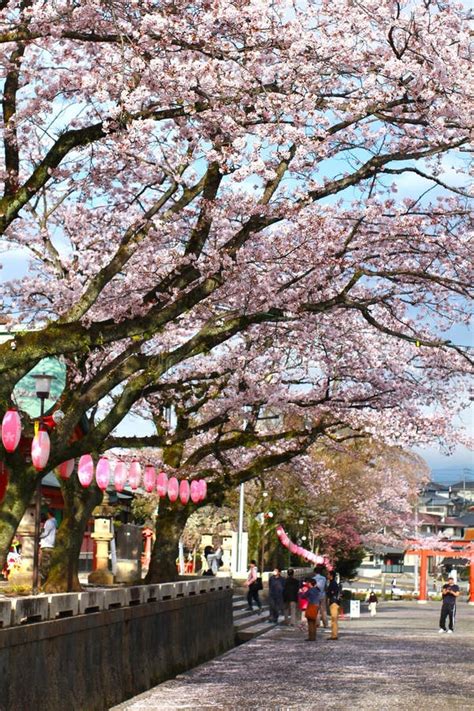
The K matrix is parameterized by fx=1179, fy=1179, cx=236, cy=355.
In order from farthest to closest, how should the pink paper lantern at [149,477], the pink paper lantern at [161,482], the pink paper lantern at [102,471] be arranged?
the pink paper lantern at [161,482] → the pink paper lantern at [149,477] → the pink paper lantern at [102,471]

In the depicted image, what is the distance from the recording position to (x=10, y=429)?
51.4 ft

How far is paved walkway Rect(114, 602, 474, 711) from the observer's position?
1705 centimetres

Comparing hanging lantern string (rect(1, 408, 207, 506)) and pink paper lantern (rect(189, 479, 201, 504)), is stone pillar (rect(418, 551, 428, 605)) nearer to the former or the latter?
pink paper lantern (rect(189, 479, 201, 504))

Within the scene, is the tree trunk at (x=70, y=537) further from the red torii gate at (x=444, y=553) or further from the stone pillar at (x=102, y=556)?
the red torii gate at (x=444, y=553)

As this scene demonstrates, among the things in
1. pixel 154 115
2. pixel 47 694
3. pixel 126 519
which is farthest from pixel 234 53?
pixel 126 519

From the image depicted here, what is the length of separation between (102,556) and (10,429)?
607 inches

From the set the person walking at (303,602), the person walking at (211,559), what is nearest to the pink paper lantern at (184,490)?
the person walking at (303,602)

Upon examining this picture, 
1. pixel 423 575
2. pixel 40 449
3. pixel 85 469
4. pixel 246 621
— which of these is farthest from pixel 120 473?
pixel 423 575

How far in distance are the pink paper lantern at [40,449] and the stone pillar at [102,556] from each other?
14.6m

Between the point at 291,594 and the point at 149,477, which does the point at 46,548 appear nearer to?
the point at 149,477

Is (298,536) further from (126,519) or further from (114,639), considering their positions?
(114,639)

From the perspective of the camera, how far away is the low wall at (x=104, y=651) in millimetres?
13406

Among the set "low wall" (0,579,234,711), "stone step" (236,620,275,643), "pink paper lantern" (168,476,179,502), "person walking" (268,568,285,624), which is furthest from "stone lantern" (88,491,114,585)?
"person walking" (268,568,285,624)

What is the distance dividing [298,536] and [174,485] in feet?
140
